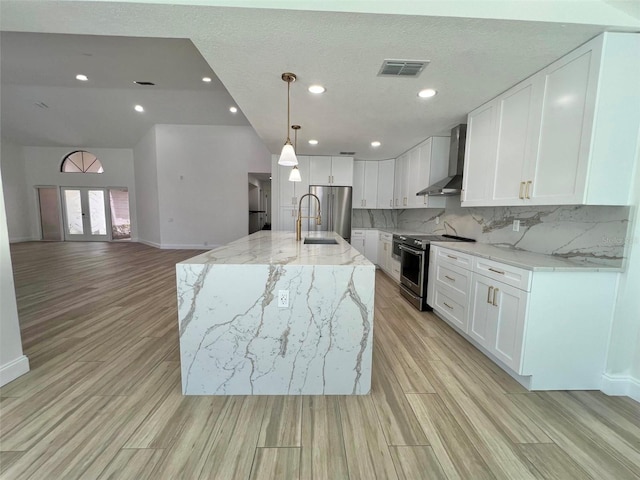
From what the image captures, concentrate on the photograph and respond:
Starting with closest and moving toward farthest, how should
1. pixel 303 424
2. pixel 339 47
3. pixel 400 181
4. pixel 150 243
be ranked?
pixel 303 424, pixel 339 47, pixel 400 181, pixel 150 243

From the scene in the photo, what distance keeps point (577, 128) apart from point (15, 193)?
43.6 feet

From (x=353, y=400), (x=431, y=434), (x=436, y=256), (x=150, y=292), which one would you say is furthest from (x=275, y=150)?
(x=431, y=434)

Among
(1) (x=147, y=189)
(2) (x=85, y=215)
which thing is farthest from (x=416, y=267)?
(2) (x=85, y=215)

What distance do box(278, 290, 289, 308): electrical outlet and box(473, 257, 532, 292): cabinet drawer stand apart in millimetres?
1660

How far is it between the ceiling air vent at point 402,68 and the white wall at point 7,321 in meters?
2.88

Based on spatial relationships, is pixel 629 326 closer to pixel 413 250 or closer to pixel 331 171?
pixel 413 250

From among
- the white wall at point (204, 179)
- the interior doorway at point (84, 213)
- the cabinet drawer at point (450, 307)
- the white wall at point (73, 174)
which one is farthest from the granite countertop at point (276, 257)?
the interior doorway at point (84, 213)

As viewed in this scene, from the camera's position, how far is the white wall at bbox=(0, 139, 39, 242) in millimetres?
8250

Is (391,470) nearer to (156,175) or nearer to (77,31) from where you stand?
(77,31)

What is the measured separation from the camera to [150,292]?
3869mm

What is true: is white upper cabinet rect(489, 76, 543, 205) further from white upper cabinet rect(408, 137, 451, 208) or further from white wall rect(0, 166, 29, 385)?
white wall rect(0, 166, 29, 385)

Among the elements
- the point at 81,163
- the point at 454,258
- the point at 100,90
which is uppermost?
the point at 100,90

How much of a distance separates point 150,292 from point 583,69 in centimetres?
512

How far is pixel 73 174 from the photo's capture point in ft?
29.2
